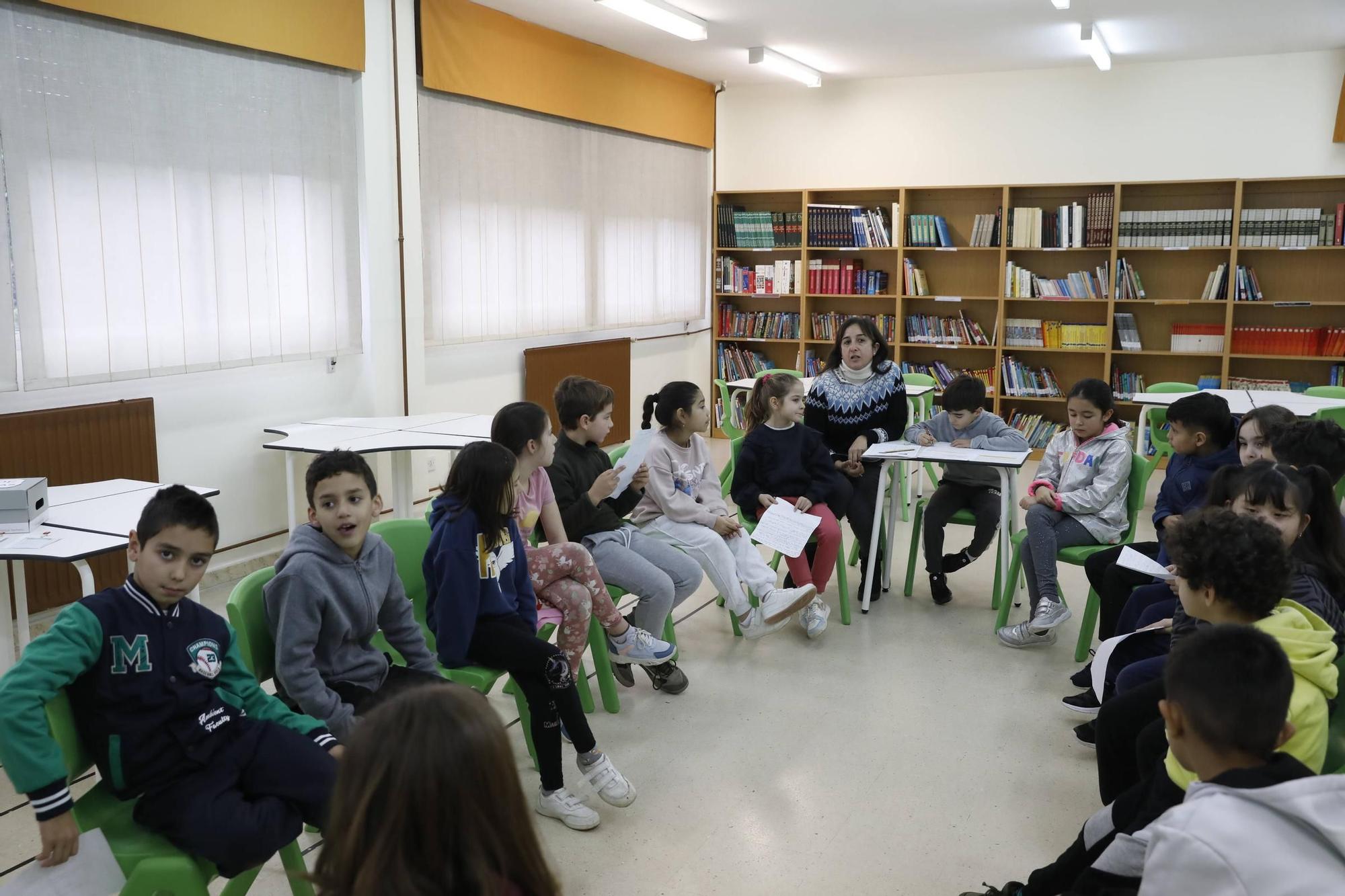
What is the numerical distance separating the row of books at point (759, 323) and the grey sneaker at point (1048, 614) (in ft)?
16.4

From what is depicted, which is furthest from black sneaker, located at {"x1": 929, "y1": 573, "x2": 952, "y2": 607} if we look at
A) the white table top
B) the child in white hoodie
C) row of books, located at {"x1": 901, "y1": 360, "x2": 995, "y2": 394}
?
row of books, located at {"x1": 901, "y1": 360, "x2": 995, "y2": 394}

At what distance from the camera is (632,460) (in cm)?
348

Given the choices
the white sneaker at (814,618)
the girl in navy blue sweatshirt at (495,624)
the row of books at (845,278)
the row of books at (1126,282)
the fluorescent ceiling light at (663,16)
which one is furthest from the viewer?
the row of books at (845,278)

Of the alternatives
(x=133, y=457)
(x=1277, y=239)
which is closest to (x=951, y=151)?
(x=1277, y=239)

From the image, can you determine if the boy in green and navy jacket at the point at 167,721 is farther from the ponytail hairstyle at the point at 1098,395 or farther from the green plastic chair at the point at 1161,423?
the green plastic chair at the point at 1161,423

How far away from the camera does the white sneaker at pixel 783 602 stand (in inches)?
141

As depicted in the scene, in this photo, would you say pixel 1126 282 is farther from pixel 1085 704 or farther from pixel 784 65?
pixel 1085 704

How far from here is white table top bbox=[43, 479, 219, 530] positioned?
9.18ft

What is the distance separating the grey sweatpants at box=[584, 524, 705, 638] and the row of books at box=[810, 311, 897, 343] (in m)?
5.00

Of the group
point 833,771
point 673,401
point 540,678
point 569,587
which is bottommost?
point 833,771

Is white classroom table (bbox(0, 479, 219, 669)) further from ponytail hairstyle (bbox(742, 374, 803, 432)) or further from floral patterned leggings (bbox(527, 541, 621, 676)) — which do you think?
ponytail hairstyle (bbox(742, 374, 803, 432))

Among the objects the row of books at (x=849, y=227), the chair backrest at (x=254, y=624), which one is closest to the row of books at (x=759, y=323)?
the row of books at (x=849, y=227)

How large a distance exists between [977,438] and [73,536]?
3193mm

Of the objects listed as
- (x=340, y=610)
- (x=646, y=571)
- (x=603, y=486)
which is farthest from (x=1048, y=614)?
(x=340, y=610)
